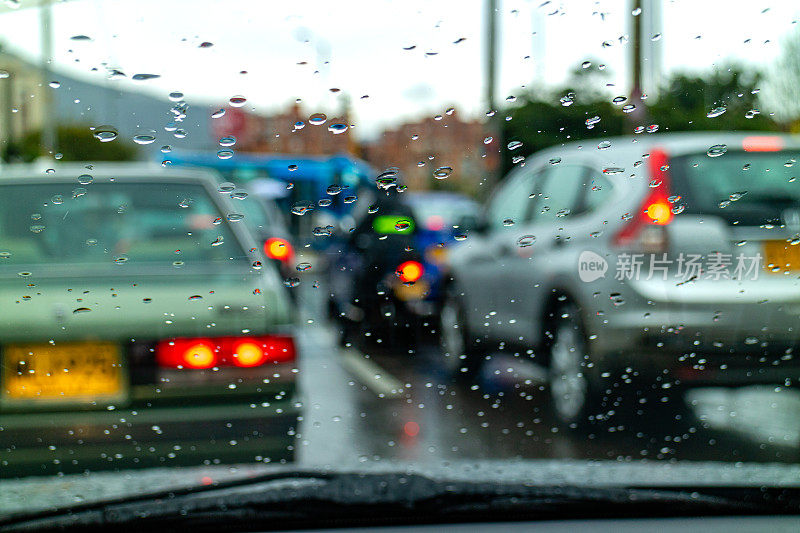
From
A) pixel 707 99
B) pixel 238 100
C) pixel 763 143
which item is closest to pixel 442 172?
pixel 238 100

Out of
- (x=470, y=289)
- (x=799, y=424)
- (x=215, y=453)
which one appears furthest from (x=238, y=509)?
(x=799, y=424)

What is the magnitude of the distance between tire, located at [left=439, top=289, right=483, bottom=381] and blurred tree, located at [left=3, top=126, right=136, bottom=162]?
95cm

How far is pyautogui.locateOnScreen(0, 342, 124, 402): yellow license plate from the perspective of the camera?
2598 mm

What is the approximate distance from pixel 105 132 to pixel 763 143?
188 centimetres

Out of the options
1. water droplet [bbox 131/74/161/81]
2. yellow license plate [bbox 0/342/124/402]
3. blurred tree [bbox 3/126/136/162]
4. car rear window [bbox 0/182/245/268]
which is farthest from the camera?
yellow license plate [bbox 0/342/124/402]

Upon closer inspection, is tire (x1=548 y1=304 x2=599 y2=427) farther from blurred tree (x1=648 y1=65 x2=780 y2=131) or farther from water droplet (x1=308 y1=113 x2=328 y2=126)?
water droplet (x1=308 y1=113 x2=328 y2=126)

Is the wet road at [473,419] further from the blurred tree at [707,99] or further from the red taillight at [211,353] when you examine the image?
the blurred tree at [707,99]

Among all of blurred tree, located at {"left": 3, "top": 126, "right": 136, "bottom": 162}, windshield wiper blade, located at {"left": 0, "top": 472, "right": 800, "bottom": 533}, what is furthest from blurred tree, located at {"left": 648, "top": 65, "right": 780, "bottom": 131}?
blurred tree, located at {"left": 3, "top": 126, "right": 136, "bottom": 162}

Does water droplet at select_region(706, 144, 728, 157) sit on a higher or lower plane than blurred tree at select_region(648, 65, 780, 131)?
lower

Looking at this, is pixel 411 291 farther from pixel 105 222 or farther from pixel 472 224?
pixel 105 222

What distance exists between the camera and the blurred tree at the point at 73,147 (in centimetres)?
236

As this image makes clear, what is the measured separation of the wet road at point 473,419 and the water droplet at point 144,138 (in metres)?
0.57

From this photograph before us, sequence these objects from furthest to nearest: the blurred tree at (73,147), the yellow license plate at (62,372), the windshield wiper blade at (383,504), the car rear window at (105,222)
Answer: the yellow license plate at (62,372) → the car rear window at (105,222) → the blurred tree at (73,147) → the windshield wiper blade at (383,504)

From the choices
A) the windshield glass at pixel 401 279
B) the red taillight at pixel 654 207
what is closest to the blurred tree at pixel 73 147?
the windshield glass at pixel 401 279
